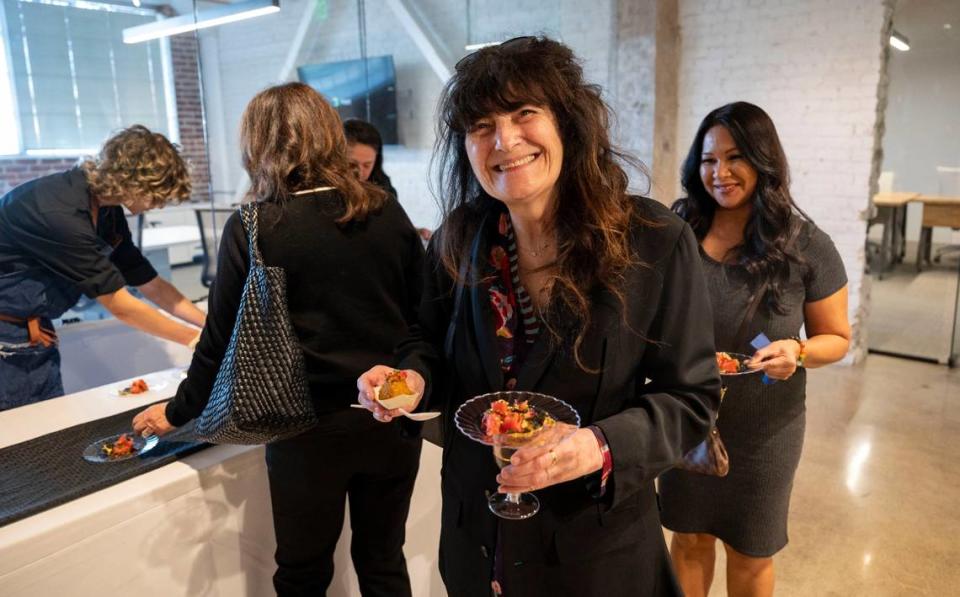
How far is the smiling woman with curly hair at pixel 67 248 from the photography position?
6.52 ft

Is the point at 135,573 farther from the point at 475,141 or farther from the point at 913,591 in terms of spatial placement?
the point at 913,591

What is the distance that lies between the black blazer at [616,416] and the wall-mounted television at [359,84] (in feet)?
18.2

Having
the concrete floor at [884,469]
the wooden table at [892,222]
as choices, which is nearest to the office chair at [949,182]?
the wooden table at [892,222]

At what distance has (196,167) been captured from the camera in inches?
166

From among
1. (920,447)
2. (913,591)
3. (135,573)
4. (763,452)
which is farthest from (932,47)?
(135,573)

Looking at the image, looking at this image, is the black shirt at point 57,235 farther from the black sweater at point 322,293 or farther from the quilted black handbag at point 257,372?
the quilted black handbag at point 257,372

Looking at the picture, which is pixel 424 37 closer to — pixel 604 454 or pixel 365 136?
pixel 365 136

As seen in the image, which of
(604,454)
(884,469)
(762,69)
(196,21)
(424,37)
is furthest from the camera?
(424,37)

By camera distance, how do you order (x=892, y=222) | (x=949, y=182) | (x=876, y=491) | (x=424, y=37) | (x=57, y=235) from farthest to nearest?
(x=424, y=37) < (x=892, y=222) < (x=949, y=182) < (x=876, y=491) < (x=57, y=235)

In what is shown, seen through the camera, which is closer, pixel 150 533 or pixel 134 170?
pixel 150 533

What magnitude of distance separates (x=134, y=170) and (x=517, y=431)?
5.47ft

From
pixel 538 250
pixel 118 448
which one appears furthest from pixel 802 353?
pixel 118 448

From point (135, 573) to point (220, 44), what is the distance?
12.8 feet

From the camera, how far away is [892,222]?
5004 millimetres
